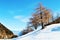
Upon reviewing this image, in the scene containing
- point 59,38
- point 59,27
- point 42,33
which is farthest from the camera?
point 59,27

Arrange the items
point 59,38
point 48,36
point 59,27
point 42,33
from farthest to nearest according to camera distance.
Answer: point 59,27 → point 42,33 → point 48,36 → point 59,38

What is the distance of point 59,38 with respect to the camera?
2106 centimetres

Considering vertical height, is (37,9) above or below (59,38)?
above

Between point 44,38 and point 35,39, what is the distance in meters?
1.30

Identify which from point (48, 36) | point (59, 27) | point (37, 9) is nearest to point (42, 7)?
point (37, 9)

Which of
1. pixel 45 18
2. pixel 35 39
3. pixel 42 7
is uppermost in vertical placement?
pixel 42 7

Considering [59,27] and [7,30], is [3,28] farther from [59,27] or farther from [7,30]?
[59,27]

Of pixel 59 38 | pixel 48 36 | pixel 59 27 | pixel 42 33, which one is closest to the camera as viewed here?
pixel 59 38

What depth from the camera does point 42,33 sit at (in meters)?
24.3

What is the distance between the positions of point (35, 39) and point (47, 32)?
3.52 metres

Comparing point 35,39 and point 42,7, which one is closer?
point 35,39

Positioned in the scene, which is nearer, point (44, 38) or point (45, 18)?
point (44, 38)

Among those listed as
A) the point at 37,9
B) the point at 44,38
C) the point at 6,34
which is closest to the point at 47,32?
the point at 44,38

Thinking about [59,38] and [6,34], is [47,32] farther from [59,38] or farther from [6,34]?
[6,34]
